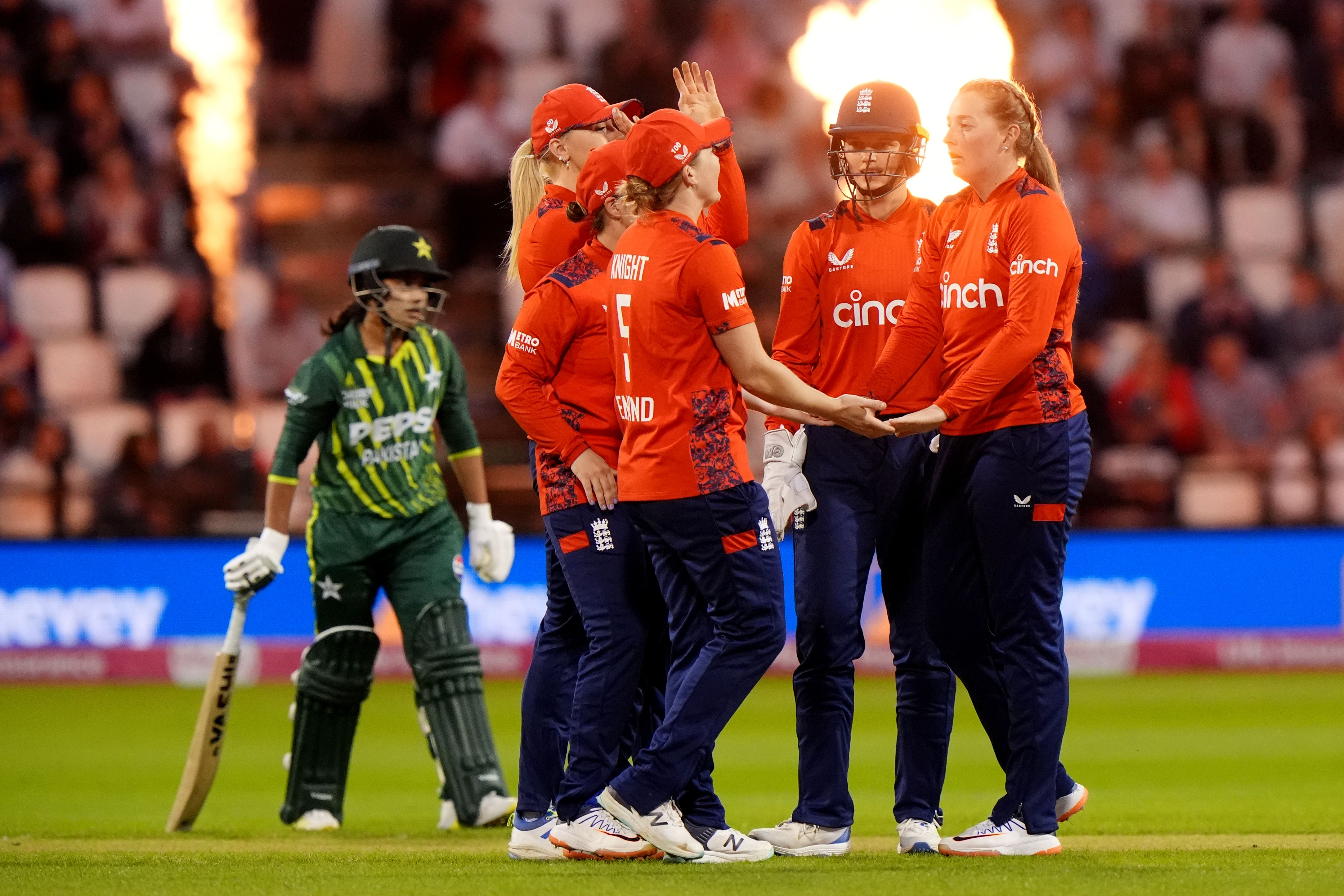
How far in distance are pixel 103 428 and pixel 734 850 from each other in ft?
34.5

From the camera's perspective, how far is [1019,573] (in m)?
5.45

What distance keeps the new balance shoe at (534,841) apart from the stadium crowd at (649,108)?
7.85 m

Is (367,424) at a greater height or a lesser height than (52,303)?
lesser

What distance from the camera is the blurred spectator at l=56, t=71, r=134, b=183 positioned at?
16234 mm

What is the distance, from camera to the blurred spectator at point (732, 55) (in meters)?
16.4

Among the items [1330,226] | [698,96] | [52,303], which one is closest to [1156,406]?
[1330,226]

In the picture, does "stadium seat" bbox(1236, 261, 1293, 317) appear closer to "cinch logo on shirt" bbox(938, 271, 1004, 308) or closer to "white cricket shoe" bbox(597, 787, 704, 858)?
"cinch logo on shirt" bbox(938, 271, 1004, 308)

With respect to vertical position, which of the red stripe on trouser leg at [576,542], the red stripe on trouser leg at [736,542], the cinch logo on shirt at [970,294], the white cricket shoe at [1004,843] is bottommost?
the white cricket shoe at [1004,843]

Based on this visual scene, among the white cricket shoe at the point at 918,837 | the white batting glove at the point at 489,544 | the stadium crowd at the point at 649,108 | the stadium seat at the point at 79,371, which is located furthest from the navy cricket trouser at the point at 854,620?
the stadium seat at the point at 79,371

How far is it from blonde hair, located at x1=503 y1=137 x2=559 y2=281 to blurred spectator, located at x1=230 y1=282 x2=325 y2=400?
346 inches

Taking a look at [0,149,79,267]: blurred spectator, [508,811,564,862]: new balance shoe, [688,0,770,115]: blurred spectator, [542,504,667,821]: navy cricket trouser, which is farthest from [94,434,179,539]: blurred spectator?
[542,504,667,821]: navy cricket trouser

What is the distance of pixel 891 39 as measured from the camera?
55.2 ft

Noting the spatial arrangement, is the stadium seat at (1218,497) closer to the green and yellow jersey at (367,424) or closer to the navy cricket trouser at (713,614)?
the green and yellow jersey at (367,424)

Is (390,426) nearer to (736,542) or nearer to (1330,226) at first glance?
(736,542)
